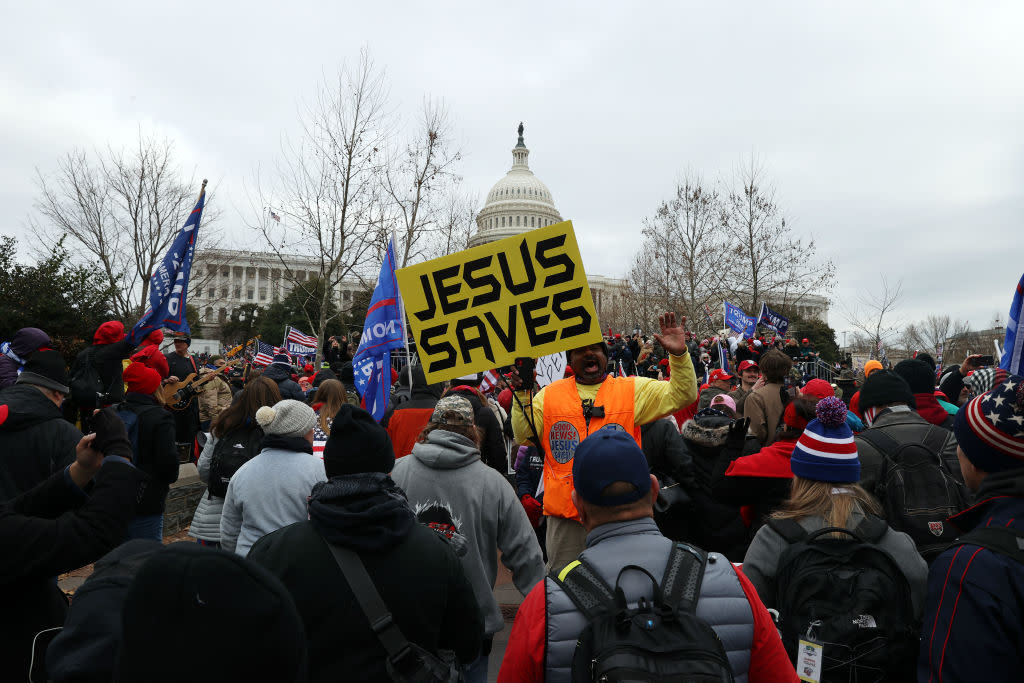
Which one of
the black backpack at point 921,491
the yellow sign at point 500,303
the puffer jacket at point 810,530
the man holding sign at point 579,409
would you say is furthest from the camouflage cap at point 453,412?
the black backpack at point 921,491

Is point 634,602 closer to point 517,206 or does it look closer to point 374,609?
point 374,609

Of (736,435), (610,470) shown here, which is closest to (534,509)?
(736,435)

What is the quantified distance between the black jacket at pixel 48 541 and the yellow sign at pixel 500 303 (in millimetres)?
2202

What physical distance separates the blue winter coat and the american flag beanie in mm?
126

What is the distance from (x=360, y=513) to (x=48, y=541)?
102 cm

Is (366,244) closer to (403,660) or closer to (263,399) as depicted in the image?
(263,399)

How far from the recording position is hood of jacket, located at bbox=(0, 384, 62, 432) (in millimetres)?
3192

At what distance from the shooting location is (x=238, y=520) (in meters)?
3.74

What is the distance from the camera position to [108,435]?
8.04ft

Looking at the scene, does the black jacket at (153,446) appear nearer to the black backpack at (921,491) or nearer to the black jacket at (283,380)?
the black jacket at (283,380)

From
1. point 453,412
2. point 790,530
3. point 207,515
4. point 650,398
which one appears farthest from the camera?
point 207,515

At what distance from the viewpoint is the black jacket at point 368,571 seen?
206cm

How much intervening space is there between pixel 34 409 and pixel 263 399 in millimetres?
1569

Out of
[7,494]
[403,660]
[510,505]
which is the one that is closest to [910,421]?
[510,505]
